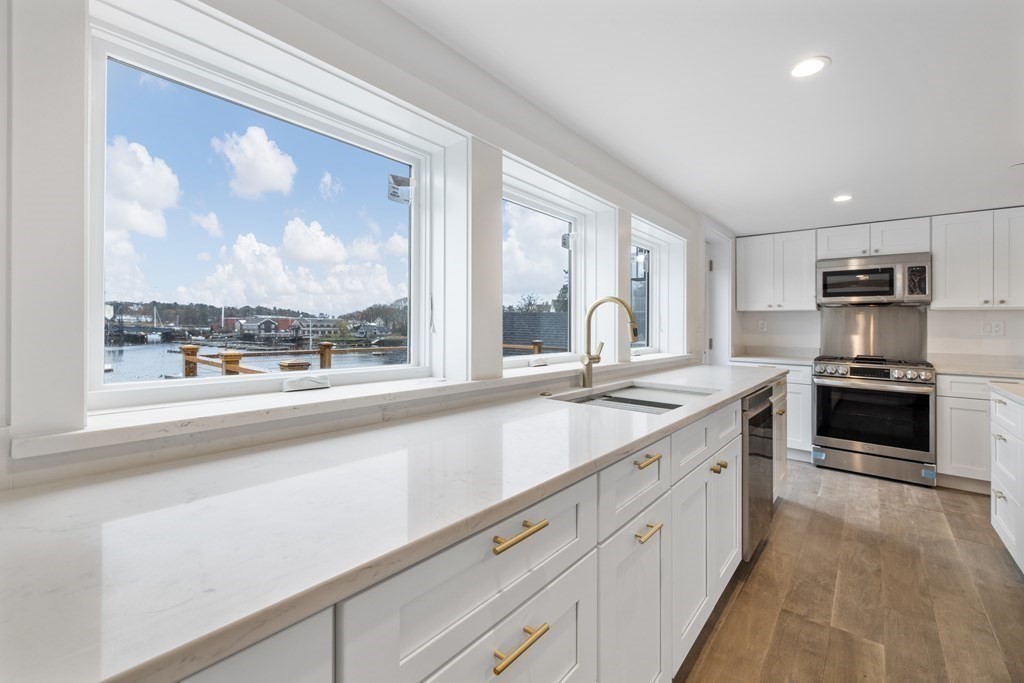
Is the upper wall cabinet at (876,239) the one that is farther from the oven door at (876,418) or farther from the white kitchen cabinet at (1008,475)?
the white kitchen cabinet at (1008,475)

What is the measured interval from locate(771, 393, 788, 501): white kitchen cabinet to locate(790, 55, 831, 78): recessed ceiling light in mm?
1737

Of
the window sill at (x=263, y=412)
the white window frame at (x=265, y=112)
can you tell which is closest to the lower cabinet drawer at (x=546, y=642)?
the window sill at (x=263, y=412)

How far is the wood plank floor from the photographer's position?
64.3 inches

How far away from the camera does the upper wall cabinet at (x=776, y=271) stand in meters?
4.31

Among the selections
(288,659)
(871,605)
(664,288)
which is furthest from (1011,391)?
(288,659)

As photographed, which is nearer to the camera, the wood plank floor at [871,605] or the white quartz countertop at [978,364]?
the wood plank floor at [871,605]

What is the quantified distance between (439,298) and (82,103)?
111 cm

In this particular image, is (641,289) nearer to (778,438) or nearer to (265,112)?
(778,438)

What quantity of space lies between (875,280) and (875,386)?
949 mm

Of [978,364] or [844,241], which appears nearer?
[978,364]

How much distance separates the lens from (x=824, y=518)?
2.89m

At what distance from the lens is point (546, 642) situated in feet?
3.03

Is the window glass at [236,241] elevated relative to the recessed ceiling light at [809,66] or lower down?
lower down

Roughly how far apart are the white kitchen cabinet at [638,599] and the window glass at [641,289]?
2.34m
